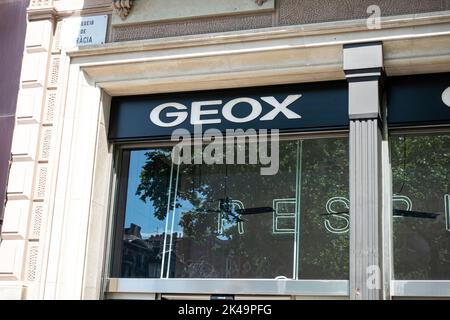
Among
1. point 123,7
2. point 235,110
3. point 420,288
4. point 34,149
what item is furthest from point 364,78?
point 34,149

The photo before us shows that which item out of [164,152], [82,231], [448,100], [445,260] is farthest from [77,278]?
[448,100]

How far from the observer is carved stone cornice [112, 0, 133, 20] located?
9.83 m

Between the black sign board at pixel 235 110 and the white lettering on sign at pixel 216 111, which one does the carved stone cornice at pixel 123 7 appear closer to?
the black sign board at pixel 235 110

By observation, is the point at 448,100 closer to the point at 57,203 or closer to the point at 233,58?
the point at 233,58

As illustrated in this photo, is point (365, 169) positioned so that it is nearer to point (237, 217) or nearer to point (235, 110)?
point (237, 217)

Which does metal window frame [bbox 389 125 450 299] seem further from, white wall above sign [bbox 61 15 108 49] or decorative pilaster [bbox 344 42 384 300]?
white wall above sign [bbox 61 15 108 49]

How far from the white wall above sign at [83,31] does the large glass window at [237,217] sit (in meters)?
1.72

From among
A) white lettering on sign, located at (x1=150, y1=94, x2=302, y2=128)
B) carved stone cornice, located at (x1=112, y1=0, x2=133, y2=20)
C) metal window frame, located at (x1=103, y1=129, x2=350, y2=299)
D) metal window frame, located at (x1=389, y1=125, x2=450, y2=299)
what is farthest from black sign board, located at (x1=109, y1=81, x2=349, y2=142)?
metal window frame, located at (x1=389, y1=125, x2=450, y2=299)

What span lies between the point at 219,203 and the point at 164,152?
3.67ft

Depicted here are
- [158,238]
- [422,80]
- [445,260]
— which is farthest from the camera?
[158,238]

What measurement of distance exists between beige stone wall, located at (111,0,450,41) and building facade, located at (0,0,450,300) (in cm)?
2

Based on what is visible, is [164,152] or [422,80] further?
[164,152]

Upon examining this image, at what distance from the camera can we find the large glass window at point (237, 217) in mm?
8883
